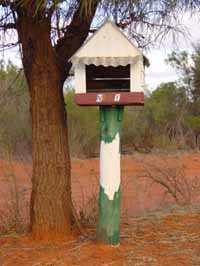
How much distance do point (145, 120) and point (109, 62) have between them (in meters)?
20.4

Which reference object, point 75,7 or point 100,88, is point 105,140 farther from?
point 75,7

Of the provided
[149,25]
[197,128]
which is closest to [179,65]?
[197,128]

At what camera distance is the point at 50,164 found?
5.00 m

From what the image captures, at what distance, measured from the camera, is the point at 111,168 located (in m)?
4.74

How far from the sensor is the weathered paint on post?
4.74 m

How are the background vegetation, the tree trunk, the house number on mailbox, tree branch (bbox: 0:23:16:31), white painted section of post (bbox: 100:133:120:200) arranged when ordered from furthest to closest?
the background vegetation
tree branch (bbox: 0:23:16:31)
the tree trunk
white painted section of post (bbox: 100:133:120:200)
the house number on mailbox

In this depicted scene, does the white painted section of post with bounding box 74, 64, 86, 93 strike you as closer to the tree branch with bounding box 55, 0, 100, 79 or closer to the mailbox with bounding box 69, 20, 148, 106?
the mailbox with bounding box 69, 20, 148, 106

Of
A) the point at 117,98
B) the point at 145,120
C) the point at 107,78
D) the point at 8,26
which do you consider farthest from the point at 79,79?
the point at 145,120

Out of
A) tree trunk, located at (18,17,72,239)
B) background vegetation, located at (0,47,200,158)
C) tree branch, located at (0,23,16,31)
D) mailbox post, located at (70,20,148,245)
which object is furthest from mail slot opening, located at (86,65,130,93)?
background vegetation, located at (0,47,200,158)

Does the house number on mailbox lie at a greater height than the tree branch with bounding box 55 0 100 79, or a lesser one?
lesser

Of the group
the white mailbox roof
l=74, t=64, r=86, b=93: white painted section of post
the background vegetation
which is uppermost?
the white mailbox roof

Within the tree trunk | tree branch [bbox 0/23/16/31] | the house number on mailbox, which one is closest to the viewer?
the house number on mailbox

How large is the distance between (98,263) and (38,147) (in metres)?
1.26

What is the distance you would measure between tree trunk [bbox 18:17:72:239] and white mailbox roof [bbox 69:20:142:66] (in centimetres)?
45
